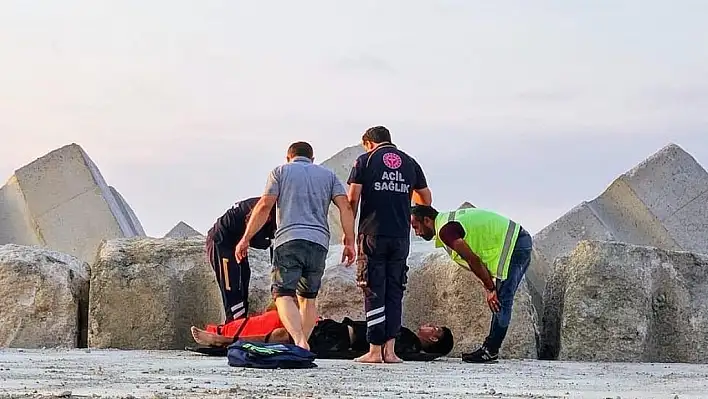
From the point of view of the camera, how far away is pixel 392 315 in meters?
7.82

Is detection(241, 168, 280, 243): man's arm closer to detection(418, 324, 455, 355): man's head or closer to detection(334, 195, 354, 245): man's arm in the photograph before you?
detection(334, 195, 354, 245): man's arm

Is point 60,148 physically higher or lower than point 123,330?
higher

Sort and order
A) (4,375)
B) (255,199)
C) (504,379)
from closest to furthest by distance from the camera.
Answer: (4,375), (504,379), (255,199)

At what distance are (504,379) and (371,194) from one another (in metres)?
2.09

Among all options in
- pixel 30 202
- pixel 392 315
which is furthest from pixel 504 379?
pixel 30 202

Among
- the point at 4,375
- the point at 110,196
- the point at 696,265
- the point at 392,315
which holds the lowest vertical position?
the point at 4,375

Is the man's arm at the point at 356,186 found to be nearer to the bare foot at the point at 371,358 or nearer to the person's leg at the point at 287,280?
the person's leg at the point at 287,280

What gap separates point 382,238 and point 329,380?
2279 millimetres

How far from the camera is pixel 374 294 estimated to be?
775 centimetres

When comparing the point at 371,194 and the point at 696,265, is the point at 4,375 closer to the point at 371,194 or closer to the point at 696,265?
the point at 371,194

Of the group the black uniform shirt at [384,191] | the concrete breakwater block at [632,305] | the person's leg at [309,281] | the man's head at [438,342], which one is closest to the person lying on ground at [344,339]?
the man's head at [438,342]

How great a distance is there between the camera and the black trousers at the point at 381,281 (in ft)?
25.4

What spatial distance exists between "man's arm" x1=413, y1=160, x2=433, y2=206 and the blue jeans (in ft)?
2.53

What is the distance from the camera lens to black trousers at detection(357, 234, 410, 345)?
25.4 ft
